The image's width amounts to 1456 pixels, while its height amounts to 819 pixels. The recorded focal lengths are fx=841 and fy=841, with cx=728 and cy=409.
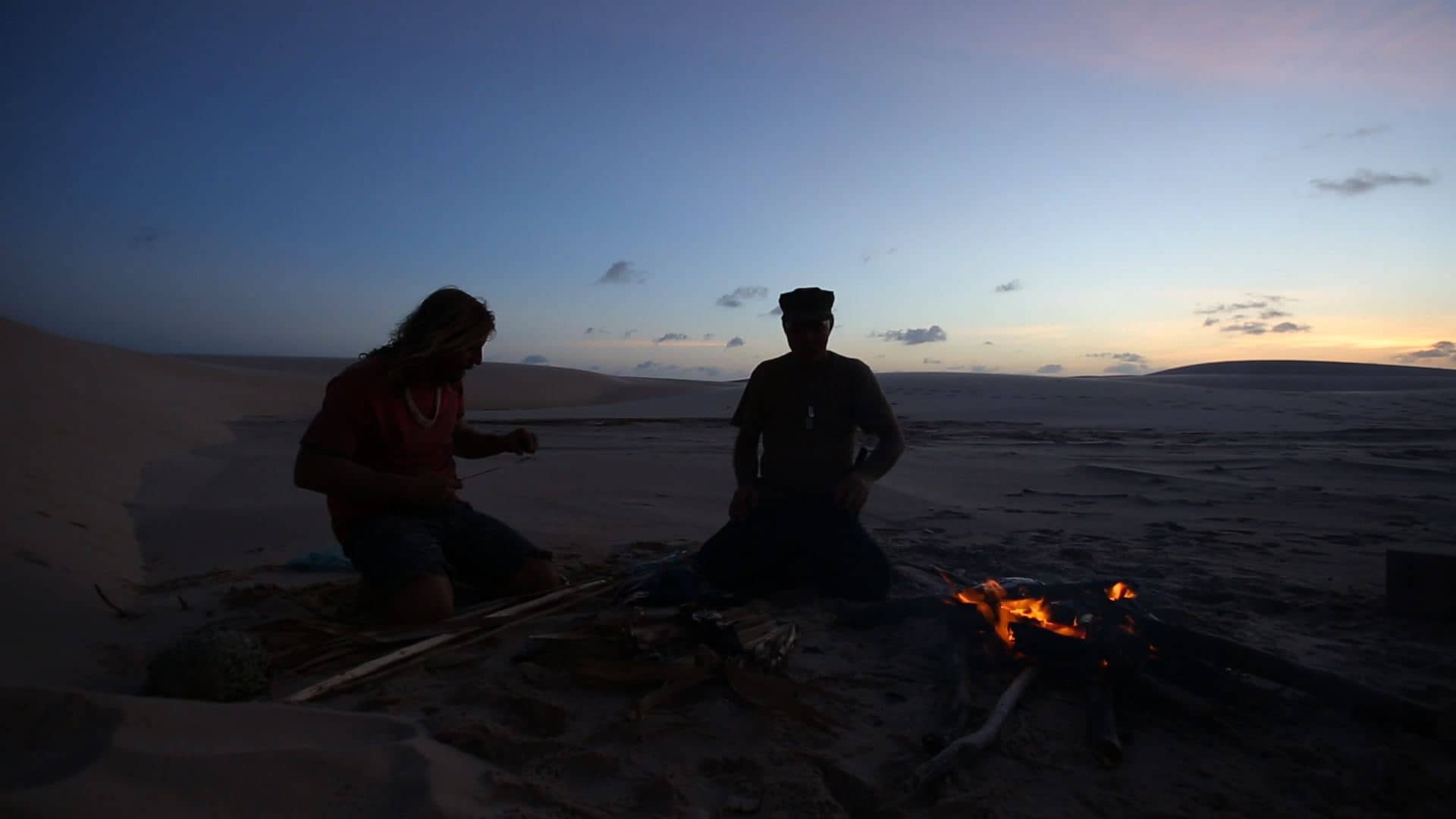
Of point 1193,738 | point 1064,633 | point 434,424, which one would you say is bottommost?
point 1193,738

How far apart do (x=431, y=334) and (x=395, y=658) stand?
1.34 meters

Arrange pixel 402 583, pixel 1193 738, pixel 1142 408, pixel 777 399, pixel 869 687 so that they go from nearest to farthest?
pixel 1193 738
pixel 869 687
pixel 402 583
pixel 777 399
pixel 1142 408

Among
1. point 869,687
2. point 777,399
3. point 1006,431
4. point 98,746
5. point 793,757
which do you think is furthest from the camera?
point 1006,431

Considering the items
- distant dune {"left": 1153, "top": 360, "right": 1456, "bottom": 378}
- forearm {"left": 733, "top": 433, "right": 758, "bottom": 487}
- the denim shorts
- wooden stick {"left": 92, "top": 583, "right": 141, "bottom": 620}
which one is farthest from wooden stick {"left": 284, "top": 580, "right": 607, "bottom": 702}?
distant dune {"left": 1153, "top": 360, "right": 1456, "bottom": 378}

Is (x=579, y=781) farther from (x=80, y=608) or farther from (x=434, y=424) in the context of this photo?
(x=80, y=608)

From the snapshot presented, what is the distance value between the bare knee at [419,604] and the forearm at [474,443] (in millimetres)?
781

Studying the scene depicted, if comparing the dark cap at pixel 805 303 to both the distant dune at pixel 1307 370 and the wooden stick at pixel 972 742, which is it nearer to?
the wooden stick at pixel 972 742

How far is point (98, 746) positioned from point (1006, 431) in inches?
582

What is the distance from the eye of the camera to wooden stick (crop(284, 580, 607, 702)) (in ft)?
8.35

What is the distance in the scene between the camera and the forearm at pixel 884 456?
13.4ft

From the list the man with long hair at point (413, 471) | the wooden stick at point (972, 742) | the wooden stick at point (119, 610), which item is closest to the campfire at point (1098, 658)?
the wooden stick at point (972, 742)

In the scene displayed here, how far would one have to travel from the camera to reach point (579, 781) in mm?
2174

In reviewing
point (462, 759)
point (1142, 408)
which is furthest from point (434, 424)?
point (1142, 408)

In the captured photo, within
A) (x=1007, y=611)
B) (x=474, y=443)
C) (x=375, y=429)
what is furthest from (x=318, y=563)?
(x=1007, y=611)
